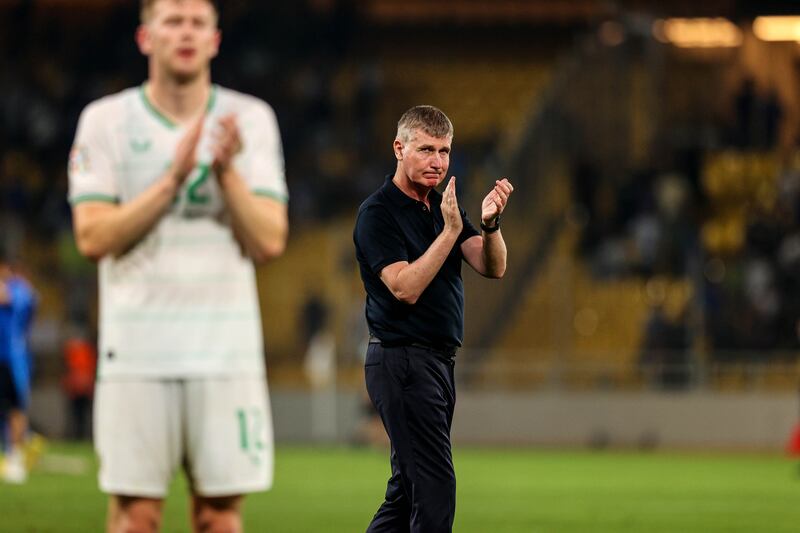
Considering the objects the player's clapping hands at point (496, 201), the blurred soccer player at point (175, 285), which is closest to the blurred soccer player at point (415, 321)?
the player's clapping hands at point (496, 201)

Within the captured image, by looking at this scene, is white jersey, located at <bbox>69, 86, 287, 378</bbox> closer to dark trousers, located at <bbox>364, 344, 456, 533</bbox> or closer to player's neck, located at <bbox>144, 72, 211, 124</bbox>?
player's neck, located at <bbox>144, 72, 211, 124</bbox>

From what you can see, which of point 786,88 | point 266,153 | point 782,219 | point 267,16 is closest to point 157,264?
point 266,153

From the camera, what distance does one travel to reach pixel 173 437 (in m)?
5.31

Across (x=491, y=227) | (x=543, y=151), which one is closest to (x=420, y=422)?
(x=491, y=227)

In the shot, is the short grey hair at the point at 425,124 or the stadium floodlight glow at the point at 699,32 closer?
the short grey hair at the point at 425,124

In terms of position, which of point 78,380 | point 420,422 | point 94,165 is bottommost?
point 78,380

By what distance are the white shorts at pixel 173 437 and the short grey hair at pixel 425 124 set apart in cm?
135

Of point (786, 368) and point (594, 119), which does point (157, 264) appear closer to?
point (786, 368)

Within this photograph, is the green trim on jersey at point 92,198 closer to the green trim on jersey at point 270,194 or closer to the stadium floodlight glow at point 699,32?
the green trim on jersey at point 270,194

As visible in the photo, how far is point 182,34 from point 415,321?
1648 mm

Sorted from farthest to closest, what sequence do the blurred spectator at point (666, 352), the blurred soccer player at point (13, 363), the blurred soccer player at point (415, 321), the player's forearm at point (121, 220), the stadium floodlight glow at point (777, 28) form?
the stadium floodlight glow at point (777, 28) → the blurred spectator at point (666, 352) → the blurred soccer player at point (13, 363) → the blurred soccer player at point (415, 321) → the player's forearm at point (121, 220)

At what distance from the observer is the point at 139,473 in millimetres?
5293

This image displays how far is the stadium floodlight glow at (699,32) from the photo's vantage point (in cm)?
3231

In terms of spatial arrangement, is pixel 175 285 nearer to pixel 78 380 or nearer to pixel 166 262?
pixel 166 262
